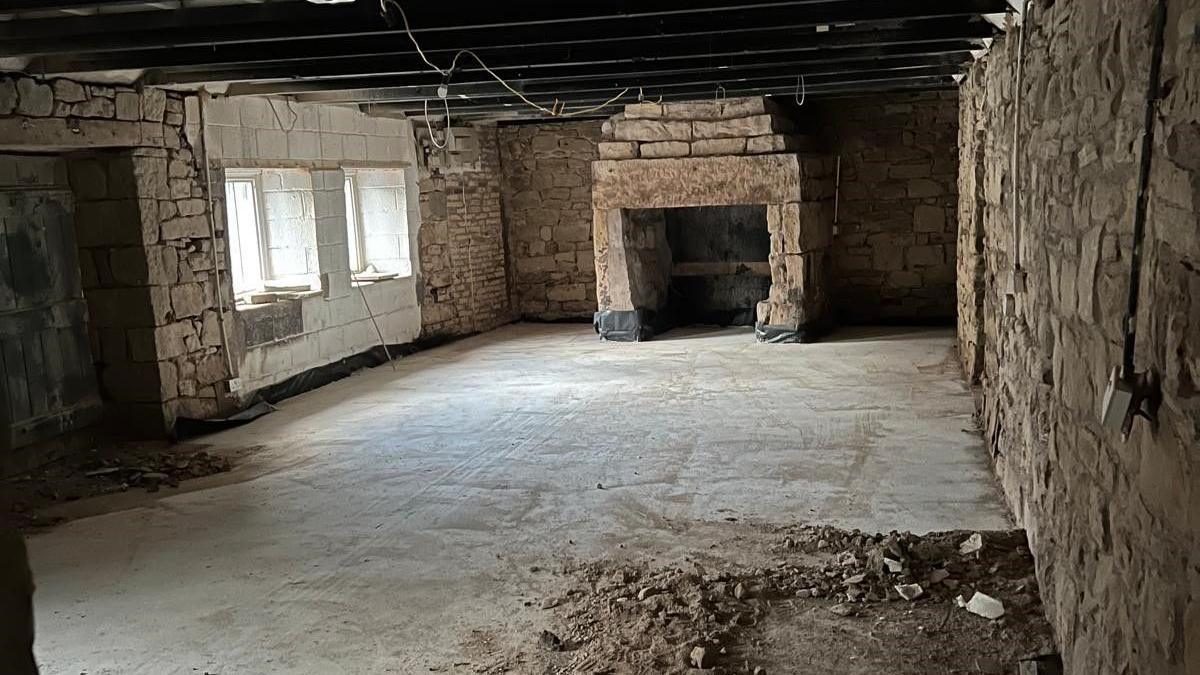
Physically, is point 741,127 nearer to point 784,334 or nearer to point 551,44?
point 784,334

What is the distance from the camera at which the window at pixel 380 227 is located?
30.1 feet

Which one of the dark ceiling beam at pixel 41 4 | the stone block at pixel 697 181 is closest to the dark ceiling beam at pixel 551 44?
the dark ceiling beam at pixel 41 4

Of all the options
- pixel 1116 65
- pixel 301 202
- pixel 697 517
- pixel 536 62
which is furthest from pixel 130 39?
pixel 1116 65

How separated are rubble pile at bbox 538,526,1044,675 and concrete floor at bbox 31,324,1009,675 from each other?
21 cm

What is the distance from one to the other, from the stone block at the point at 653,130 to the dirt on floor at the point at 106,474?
15.1 ft

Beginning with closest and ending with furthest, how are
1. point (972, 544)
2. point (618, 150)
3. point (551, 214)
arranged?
point (972, 544) → point (618, 150) → point (551, 214)

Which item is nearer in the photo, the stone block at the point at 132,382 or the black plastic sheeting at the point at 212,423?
the stone block at the point at 132,382

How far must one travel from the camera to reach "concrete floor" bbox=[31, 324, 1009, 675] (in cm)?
335

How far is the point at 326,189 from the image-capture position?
7.90 m

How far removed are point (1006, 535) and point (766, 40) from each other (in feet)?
9.85

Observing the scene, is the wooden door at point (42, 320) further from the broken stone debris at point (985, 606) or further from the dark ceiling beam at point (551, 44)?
the broken stone debris at point (985, 606)

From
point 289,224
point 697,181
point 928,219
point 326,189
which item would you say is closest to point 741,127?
point 697,181

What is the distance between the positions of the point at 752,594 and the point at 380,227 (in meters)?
6.75

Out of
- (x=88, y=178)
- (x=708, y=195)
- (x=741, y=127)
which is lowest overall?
(x=708, y=195)
